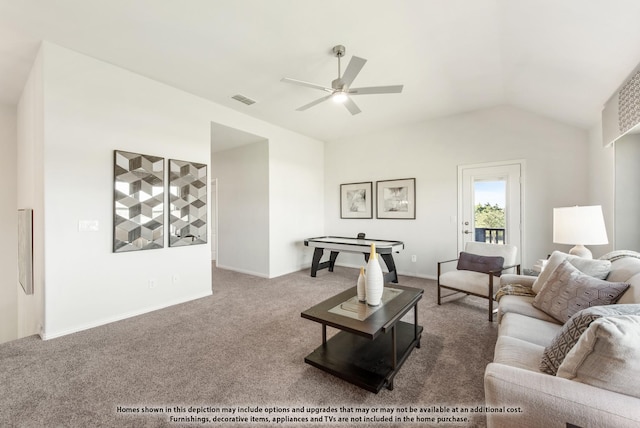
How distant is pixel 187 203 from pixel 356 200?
3.35 metres

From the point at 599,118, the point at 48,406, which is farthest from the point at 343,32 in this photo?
the point at 48,406

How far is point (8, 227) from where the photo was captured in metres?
4.12

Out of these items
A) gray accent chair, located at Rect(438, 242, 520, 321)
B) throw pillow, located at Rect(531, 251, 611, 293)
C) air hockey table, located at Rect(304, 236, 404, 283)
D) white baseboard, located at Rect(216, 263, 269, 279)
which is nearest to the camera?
throw pillow, located at Rect(531, 251, 611, 293)

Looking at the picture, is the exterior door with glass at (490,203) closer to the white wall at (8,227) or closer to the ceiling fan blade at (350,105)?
the ceiling fan blade at (350,105)

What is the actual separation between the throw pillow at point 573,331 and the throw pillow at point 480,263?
2047 mm

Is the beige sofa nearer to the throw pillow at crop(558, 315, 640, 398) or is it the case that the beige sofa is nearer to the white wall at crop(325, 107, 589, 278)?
the throw pillow at crop(558, 315, 640, 398)

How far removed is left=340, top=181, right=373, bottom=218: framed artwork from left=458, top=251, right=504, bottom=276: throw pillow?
2.30 metres

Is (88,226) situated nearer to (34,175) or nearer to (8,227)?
(34,175)

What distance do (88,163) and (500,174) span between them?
18.2 ft

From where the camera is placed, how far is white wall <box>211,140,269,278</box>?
507 cm

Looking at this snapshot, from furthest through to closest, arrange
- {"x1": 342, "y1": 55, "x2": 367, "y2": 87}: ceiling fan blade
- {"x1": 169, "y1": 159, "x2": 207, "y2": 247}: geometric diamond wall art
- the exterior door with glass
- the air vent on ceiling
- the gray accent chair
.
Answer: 1. the exterior door with glass
2. the air vent on ceiling
3. {"x1": 169, "y1": 159, "x2": 207, "y2": 247}: geometric diamond wall art
4. the gray accent chair
5. {"x1": 342, "y1": 55, "x2": 367, "y2": 87}: ceiling fan blade

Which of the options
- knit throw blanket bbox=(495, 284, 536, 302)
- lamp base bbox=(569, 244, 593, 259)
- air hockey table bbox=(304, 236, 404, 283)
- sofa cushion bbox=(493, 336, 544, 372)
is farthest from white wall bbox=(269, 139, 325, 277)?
lamp base bbox=(569, 244, 593, 259)

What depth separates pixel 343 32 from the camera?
252cm

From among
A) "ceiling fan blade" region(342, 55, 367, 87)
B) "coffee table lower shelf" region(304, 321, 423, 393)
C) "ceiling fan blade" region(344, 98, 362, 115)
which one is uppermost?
"ceiling fan blade" region(342, 55, 367, 87)
